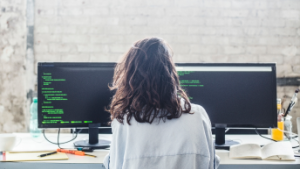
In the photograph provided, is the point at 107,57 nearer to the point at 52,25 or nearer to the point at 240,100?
the point at 52,25

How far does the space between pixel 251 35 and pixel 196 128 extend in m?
1.91

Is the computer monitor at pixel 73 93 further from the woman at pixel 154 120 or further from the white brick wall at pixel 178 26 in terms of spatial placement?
the white brick wall at pixel 178 26

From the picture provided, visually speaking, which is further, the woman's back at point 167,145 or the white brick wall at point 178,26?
the white brick wall at point 178,26

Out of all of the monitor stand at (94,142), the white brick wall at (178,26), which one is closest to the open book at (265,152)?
the monitor stand at (94,142)

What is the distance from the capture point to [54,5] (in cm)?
242

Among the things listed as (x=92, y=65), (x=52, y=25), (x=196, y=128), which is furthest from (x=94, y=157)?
(x=52, y=25)

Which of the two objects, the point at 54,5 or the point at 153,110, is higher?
the point at 54,5

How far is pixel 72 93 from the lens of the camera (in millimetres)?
1316

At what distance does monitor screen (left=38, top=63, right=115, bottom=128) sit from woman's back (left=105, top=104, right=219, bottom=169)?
20.8 inches

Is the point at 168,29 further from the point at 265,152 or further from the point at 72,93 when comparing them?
the point at 265,152

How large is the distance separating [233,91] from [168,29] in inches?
49.0

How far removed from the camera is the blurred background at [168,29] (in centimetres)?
241

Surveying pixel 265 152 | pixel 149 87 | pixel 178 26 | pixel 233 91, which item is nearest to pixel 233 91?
pixel 233 91

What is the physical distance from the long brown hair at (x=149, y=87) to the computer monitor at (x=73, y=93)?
44cm
